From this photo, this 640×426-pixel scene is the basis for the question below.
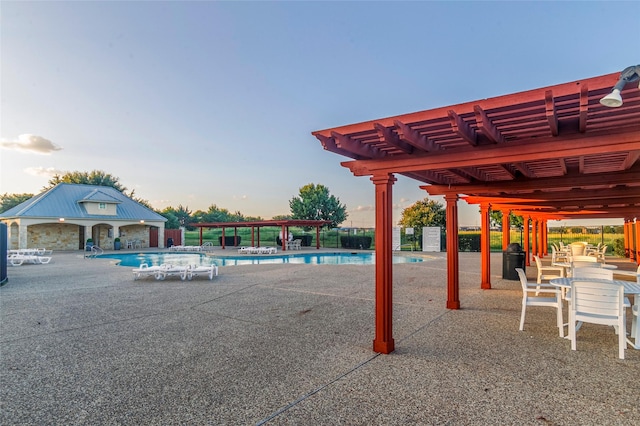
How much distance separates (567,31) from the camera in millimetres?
11109

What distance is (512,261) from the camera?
10133 mm

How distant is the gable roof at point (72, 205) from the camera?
23348 mm

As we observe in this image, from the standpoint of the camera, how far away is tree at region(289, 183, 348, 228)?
4016 centimetres

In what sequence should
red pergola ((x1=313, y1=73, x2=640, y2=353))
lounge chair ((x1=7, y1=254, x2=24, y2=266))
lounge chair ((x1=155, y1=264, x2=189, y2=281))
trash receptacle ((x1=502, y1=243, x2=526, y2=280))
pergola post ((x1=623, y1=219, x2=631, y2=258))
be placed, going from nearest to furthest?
red pergola ((x1=313, y1=73, x2=640, y2=353)) → trash receptacle ((x1=502, y1=243, x2=526, y2=280)) → lounge chair ((x1=155, y1=264, x2=189, y2=281)) → lounge chair ((x1=7, y1=254, x2=24, y2=266)) → pergola post ((x1=623, y1=219, x2=631, y2=258))

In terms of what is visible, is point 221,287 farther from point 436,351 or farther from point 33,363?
point 436,351

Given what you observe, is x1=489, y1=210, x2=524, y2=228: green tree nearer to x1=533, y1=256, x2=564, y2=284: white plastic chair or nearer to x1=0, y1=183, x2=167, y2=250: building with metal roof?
x1=533, y1=256, x2=564, y2=284: white plastic chair

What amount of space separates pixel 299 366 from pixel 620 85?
379 cm

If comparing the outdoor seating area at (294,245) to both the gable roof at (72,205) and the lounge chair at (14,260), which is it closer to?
the gable roof at (72,205)

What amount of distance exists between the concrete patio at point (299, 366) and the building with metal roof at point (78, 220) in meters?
19.8

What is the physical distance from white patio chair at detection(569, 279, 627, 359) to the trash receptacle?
6.00 metres

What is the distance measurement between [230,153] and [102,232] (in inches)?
507

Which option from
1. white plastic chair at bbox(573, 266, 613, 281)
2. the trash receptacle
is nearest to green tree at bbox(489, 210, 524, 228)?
the trash receptacle

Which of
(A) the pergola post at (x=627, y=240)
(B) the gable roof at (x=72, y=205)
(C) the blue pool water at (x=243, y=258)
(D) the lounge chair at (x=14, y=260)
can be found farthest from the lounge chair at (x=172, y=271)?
(A) the pergola post at (x=627, y=240)

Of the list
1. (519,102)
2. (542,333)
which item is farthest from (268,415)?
(542,333)
